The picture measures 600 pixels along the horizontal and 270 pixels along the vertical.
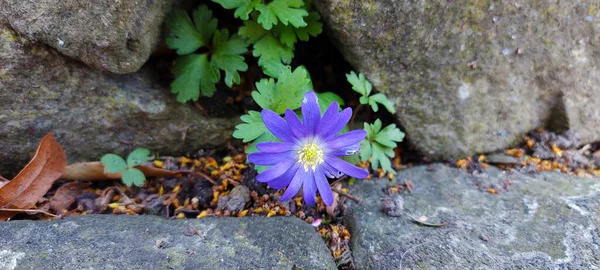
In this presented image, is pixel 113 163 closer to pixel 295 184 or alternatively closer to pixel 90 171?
pixel 90 171

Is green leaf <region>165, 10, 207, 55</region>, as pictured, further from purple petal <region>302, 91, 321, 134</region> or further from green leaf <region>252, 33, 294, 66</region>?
purple petal <region>302, 91, 321, 134</region>

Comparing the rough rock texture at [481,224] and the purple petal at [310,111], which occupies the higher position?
the purple petal at [310,111]

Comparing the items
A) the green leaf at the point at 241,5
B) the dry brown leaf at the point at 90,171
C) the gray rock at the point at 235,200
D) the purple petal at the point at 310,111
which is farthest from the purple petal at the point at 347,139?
the dry brown leaf at the point at 90,171

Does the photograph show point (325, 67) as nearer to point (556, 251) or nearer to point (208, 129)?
point (208, 129)

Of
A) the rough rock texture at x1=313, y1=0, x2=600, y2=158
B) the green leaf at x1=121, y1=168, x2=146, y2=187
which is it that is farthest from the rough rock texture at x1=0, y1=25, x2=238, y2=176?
the rough rock texture at x1=313, y1=0, x2=600, y2=158

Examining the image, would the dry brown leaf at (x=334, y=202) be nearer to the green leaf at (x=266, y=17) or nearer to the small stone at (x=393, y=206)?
the small stone at (x=393, y=206)

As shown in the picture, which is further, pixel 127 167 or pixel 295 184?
pixel 127 167

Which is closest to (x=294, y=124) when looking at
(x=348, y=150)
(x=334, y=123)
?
(x=334, y=123)
